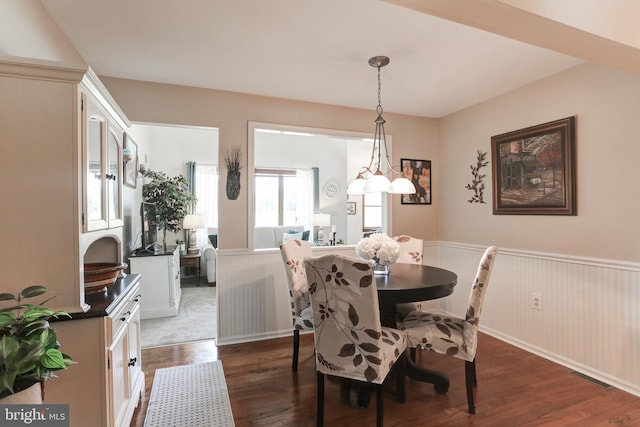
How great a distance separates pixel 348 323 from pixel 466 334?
87cm

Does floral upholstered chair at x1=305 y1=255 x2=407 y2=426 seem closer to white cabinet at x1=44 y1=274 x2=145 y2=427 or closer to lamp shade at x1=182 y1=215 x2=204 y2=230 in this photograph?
white cabinet at x1=44 y1=274 x2=145 y2=427

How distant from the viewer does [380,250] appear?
2396 mm

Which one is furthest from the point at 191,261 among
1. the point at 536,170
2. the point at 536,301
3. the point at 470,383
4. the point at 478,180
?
the point at 536,170

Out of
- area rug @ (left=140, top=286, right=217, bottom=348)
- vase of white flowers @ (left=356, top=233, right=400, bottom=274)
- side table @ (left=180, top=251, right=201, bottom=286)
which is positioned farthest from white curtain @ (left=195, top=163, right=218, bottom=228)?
vase of white flowers @ (left=356, top=233, right=400, bottom=274)

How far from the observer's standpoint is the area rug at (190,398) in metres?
1.95

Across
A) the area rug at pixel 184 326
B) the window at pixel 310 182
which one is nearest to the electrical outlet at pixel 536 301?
the area rug at pixel 184 326

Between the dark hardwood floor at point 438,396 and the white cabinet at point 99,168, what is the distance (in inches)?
50.7

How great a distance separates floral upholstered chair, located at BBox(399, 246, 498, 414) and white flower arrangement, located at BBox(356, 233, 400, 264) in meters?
0.52

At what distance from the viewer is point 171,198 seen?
430cm

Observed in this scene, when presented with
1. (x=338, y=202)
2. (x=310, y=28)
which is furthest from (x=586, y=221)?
(x=338, y=202)

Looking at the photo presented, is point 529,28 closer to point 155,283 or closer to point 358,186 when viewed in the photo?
point 358,186

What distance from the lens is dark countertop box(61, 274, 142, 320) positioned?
1453mm

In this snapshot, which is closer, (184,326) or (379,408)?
(379,408)

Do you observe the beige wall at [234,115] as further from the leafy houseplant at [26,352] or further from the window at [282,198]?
the window at [282,198]
